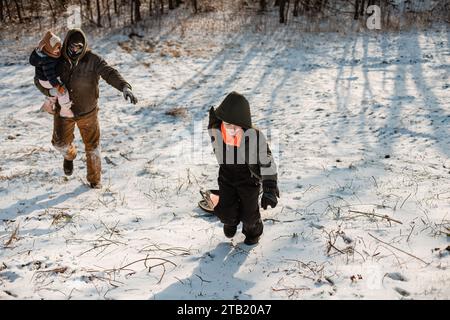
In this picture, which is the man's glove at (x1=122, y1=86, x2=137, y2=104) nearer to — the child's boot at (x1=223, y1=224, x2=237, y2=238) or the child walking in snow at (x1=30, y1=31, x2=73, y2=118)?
the child walking in snow at (x1=30, y1=31, x2=73, y2=118)

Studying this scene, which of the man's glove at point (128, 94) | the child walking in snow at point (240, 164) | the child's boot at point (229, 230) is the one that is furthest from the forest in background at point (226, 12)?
the child's boot at point (229, 230)

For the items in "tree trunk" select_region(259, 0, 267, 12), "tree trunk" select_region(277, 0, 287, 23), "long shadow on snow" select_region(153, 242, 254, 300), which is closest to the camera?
"long shadow on snow" select_region(153, 242, 254, 300)

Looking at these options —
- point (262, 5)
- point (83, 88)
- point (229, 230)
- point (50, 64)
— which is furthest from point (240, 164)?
point (262, 5)

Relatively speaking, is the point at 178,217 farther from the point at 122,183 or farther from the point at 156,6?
the point at 156,6

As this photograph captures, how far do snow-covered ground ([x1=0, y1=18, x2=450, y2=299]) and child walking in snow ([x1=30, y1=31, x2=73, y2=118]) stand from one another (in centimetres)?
149

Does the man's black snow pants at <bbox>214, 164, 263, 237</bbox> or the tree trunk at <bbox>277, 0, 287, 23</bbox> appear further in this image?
the tree trunk at <bbox>277, 0, 287, 23</bbox>

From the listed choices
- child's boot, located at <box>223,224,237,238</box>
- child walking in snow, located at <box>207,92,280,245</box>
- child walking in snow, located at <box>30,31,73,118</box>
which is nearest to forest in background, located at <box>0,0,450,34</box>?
child walking in snow, located at <box>30,31,73,118</box>

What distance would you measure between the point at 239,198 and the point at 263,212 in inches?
40.8

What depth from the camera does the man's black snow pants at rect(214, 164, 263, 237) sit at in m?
3.92

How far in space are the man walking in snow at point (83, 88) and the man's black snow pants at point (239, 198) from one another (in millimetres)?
1980

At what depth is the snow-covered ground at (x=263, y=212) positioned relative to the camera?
359 cm

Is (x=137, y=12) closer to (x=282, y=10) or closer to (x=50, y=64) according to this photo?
(x=282, y=10)

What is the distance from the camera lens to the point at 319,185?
567cm

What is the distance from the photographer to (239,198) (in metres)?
4.08
